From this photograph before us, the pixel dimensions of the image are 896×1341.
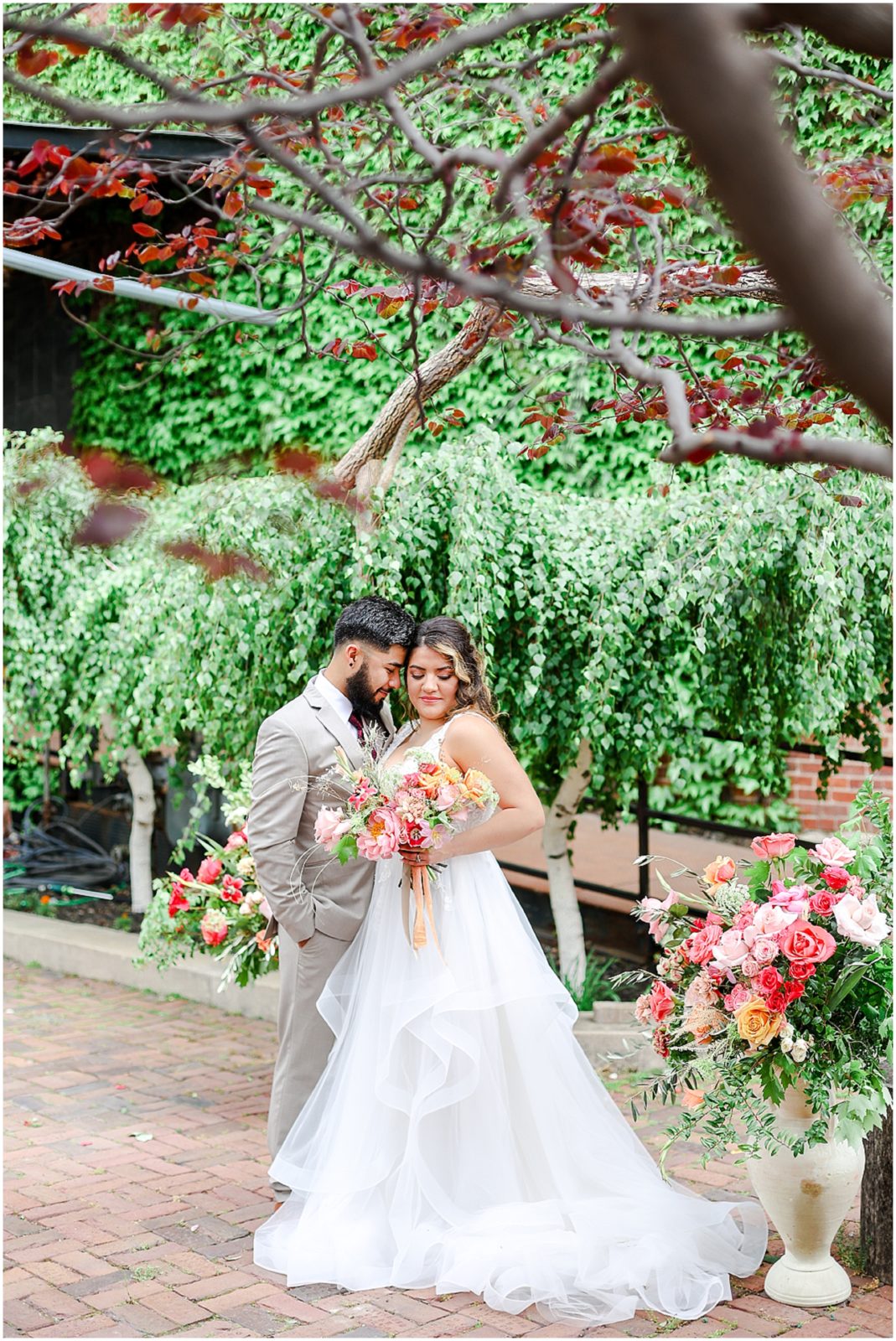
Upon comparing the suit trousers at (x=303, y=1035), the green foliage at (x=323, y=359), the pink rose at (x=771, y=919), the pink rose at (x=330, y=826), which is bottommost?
the suit trousers at (x=303, y=1035)

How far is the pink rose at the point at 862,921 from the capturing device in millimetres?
3543

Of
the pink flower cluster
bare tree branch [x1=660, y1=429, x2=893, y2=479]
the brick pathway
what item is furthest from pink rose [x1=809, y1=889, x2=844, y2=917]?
bare tree branch [x1=660, y1=429, x2=893, y2=479]

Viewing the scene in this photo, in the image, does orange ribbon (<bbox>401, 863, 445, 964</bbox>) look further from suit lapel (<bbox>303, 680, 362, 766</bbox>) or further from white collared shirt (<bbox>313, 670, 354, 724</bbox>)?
white collared shirt (<bbox>313, 670, 354, 724</bbox>)

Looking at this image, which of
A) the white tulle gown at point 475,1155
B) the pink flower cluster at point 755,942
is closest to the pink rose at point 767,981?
the pink flower cluster at point 755,942

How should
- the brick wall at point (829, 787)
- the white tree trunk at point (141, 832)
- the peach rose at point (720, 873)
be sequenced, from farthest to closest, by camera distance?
1. the white tree trunk at point (141, 832)
2. the brick wall at point (829, 787)
3. the peach rose at point (720, 873)

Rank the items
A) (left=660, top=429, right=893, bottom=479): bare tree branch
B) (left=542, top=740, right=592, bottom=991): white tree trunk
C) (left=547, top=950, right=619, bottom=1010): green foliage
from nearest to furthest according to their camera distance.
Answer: (left=660, top=429, right=893, bottom=479): bare tree branch, (left=547, top=950, right=619, bottom=1010): green foliage, (left=542, top=740, right=592, bottom=991): white tree trunk

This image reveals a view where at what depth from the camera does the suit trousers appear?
178 inches

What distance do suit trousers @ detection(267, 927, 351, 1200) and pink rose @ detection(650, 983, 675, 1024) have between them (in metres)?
1.14

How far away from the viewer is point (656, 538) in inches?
232

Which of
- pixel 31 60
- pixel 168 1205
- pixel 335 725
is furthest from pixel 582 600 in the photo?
pixel 31 60

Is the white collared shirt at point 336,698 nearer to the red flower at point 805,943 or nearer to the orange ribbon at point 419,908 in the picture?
the orange ribbon at point 419,908

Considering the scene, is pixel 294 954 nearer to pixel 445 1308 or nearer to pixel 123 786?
pixel 445 1308

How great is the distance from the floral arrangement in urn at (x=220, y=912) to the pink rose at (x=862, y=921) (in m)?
2.45

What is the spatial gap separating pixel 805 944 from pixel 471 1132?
4.15 ft
